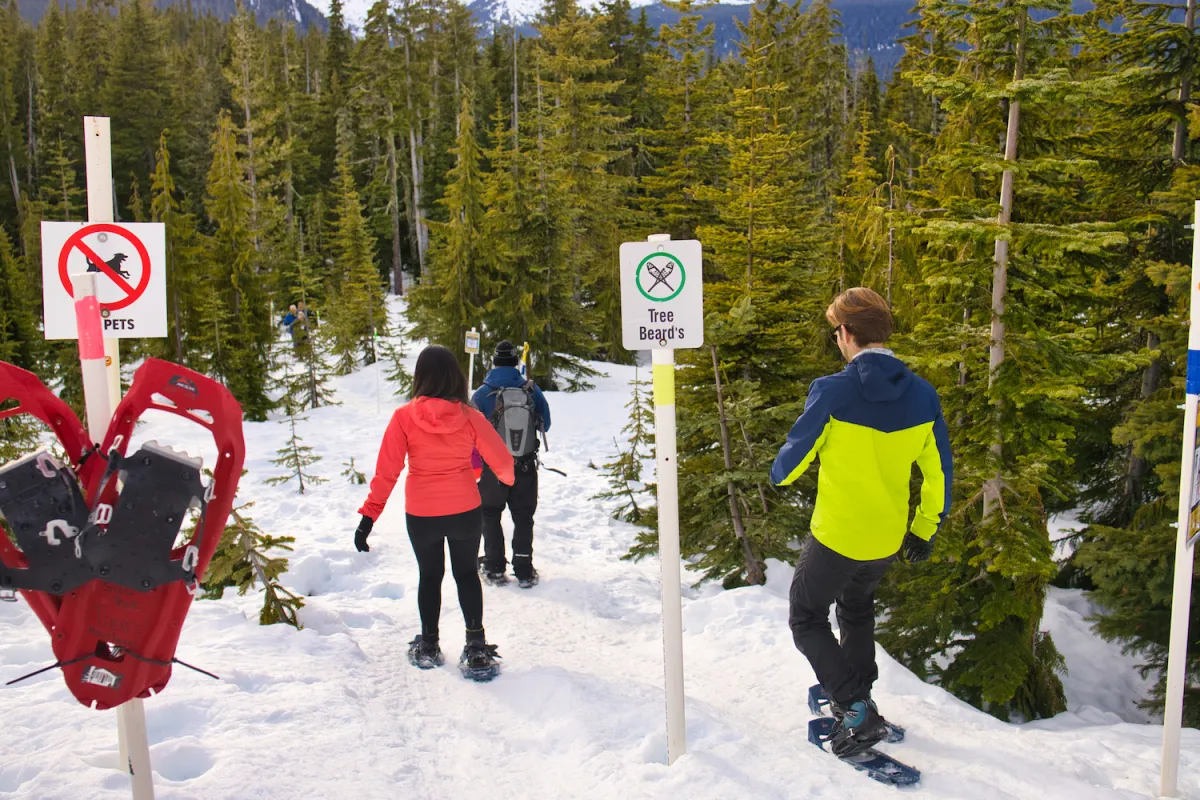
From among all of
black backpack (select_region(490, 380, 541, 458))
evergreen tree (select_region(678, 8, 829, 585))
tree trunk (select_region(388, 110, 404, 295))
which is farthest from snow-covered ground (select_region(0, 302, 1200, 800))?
tree trunk (select_region(388, 110, 404, 295))

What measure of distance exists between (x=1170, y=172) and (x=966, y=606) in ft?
19.5

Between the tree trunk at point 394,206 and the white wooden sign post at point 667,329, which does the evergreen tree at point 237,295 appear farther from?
the white wooden sign post at point 667,329

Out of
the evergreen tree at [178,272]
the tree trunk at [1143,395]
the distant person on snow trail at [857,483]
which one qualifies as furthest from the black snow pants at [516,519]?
the evergreen tree at [178,272]

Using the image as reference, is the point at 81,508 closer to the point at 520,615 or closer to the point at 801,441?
the point at 801,441

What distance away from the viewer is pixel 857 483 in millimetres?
3719

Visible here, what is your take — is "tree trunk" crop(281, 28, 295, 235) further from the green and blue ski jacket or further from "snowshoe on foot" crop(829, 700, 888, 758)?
"snowshoe on foot" crop(829, 700, 888, 758)

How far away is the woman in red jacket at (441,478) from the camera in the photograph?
504cm

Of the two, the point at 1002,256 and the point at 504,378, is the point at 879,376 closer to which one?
the point at 1002,256

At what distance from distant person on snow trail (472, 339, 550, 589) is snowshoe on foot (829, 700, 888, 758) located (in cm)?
385

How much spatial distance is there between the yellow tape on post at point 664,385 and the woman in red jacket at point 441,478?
1.57 meters

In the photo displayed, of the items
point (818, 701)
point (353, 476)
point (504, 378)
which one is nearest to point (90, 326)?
point (818, 701)

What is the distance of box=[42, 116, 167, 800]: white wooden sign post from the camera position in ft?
9.79

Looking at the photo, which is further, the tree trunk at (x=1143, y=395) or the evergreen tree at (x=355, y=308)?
the evergreen tree at (x=355, y=308)

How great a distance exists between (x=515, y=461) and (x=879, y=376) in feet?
14.2
